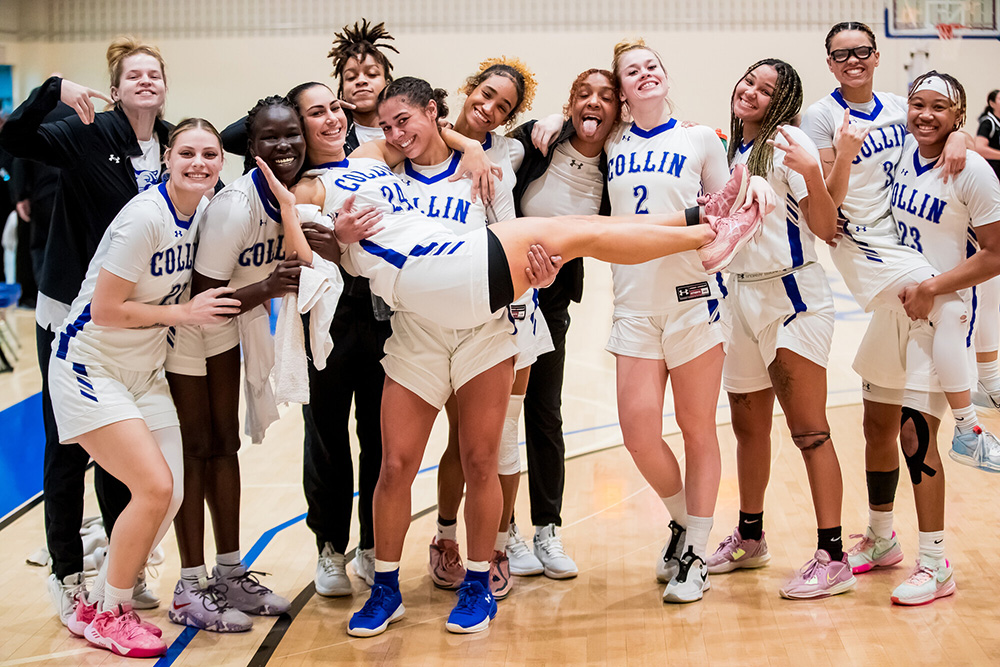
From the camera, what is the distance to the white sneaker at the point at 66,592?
309cm

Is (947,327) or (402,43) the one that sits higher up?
(402,43)

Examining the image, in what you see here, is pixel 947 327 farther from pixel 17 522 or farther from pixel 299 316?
pixel 17 522

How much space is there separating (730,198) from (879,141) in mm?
795

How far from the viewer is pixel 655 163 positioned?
3129 mm

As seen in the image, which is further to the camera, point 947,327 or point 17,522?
point 17,522

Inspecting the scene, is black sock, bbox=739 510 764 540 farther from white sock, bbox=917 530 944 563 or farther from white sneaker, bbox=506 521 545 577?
white sneaker, bbox=506 521 545 577

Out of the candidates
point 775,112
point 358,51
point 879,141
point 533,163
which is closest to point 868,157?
point 879,141

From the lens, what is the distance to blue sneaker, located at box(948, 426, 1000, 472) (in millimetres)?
3041

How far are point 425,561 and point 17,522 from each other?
187 cm

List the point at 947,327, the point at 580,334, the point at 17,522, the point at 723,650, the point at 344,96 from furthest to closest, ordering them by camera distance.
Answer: the point at 580,334 → the point at 17,522 → the point at 344,96 → the point at 947,327 → the point at 723,650

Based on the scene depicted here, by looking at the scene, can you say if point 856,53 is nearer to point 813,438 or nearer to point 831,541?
point 813,438

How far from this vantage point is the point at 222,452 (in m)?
3.07

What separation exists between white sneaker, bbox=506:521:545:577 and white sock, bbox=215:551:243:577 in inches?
37.8

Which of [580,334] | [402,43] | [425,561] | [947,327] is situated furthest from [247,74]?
[947,327]
